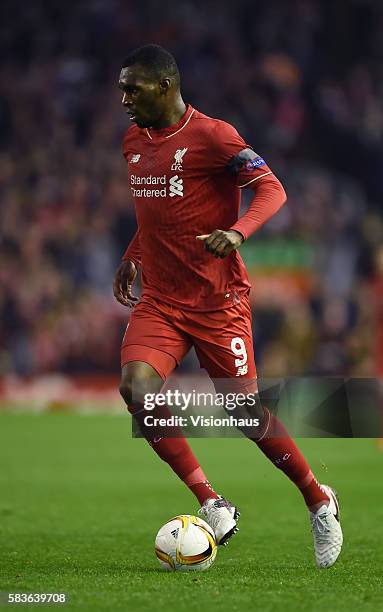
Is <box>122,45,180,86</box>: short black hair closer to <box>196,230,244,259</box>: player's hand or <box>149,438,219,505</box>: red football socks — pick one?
<box>196,230,244,259</box>: player's hand

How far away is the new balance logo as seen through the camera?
594 cm

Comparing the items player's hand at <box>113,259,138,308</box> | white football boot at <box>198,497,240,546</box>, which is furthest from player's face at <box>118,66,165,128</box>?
white football boot at <box>198,497,240,546</box>

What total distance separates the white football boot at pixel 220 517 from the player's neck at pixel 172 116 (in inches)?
75.9

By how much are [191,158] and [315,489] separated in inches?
71.2

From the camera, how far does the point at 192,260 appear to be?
19.6 ft

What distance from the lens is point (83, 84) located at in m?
21.5

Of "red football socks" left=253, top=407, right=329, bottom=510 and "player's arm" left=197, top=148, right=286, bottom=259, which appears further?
"red football socks" left=253, top=407, right=329, bottom=510

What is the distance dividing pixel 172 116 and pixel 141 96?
0.23 metres

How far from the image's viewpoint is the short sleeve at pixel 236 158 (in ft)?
19.1

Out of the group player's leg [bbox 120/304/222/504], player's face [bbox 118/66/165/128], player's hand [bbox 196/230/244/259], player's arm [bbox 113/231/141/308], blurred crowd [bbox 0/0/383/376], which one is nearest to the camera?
player's hand [bbox 196/230/244/259]

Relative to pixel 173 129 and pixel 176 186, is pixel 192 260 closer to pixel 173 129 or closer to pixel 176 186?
pixel 176 186

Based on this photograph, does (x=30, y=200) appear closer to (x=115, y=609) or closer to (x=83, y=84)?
(x=83, y=84)

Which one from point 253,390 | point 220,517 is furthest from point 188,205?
point 220,517

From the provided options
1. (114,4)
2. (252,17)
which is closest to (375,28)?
(252,17)
